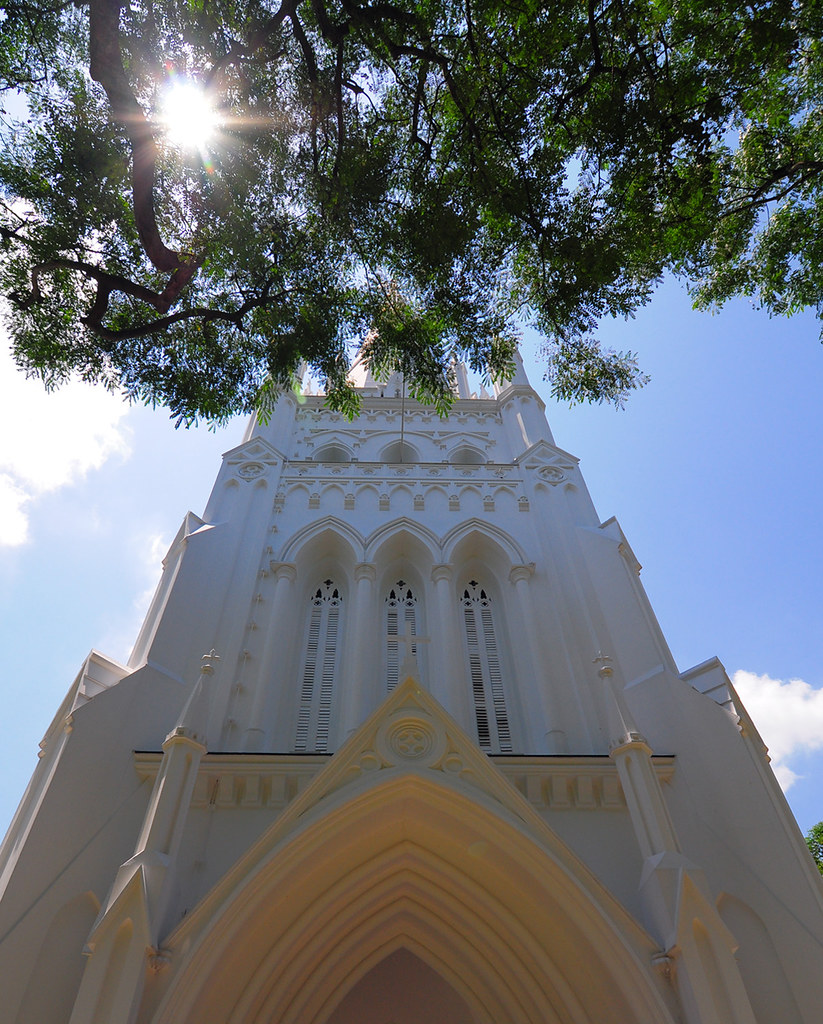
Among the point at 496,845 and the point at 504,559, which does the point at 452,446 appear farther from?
the point at 496,845

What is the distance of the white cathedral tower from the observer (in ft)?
19.9

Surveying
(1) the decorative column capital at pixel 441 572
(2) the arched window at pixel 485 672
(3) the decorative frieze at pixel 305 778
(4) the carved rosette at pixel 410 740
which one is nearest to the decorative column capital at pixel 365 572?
(1) the decorative column capital at pixel 441 572

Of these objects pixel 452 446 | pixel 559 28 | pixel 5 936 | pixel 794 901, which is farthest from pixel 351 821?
pixel 452 446

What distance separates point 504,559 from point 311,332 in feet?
19.6

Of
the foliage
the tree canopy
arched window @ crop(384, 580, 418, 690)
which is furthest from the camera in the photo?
the foliage

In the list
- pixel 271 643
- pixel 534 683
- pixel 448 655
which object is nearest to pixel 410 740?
pixel 448 655

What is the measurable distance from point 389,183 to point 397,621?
699 cm

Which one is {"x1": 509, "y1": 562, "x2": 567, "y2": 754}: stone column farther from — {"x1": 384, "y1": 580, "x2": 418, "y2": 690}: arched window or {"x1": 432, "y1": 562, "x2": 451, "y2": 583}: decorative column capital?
{"x1": 384, "y1": 580, "x2": 418, "y2": 690}: arched window

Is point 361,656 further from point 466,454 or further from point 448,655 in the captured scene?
point 466,454

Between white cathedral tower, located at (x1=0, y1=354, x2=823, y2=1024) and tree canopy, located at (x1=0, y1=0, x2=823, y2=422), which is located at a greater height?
tree canopy, located at (x1=0, y1=0, x2=823, y2=422)

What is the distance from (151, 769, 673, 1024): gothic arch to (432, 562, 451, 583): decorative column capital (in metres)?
5.27

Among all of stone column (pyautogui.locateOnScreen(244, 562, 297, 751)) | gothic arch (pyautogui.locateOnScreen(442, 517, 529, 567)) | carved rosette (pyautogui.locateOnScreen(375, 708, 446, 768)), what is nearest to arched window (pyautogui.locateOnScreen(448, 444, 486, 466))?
gothic arch (pyautogui.locateOnScreen(442, 517, 529, 567))

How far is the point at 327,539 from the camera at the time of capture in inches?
510

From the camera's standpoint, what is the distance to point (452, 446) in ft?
54.2
